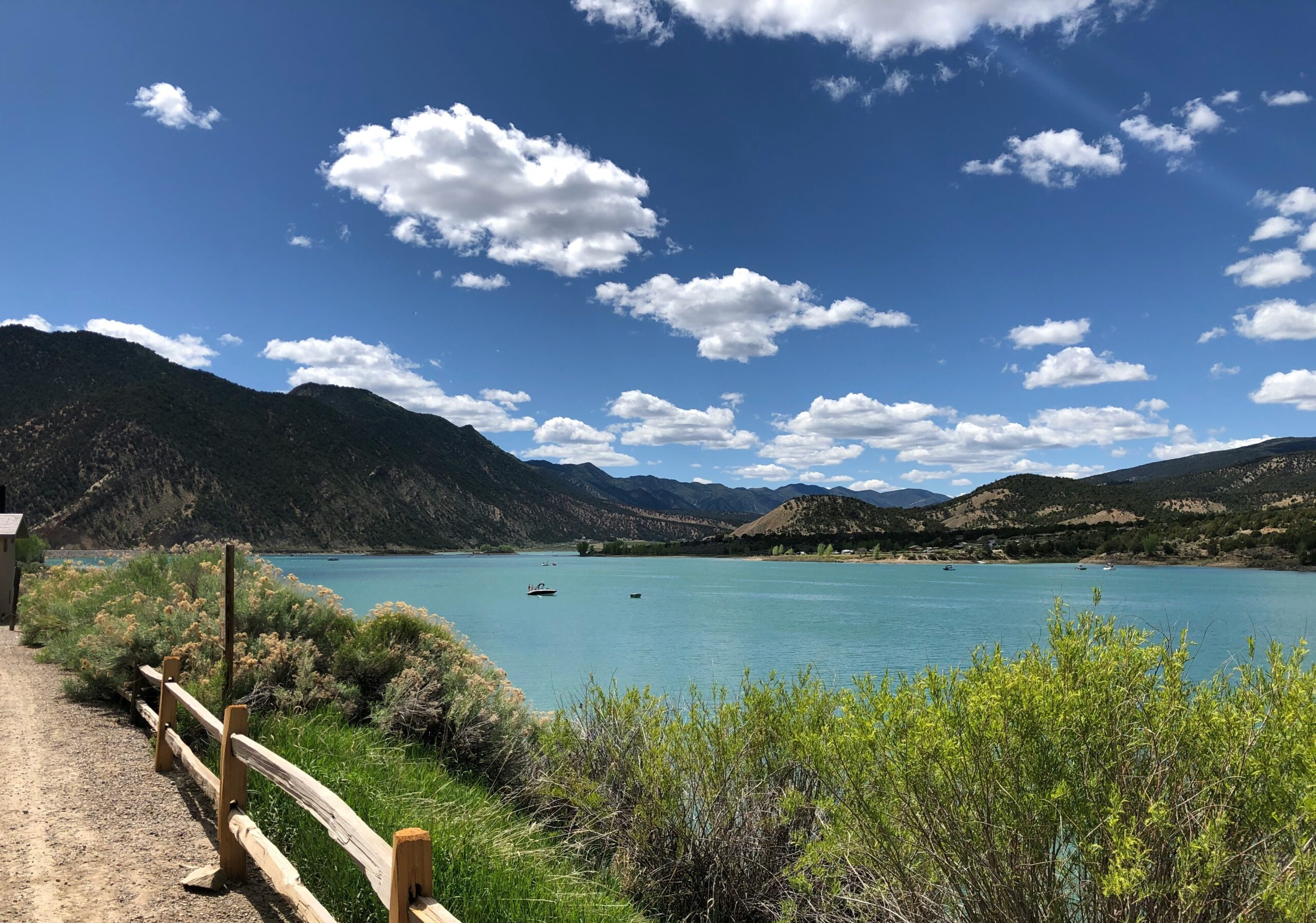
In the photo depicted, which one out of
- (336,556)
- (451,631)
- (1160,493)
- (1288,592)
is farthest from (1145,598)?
(336,556)

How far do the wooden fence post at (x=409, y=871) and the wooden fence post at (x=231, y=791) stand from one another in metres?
2.88

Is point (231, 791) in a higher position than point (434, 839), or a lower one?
higher

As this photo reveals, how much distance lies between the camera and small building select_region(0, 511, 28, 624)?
71.2 feet

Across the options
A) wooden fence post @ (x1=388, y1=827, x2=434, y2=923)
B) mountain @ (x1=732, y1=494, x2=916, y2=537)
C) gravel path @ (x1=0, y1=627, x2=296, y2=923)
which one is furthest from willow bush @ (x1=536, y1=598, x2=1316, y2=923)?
mountain @ (x1=732, y1=494, x2=916, y2=537)

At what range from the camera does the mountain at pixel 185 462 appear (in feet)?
319

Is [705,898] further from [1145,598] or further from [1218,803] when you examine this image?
[1145,598]

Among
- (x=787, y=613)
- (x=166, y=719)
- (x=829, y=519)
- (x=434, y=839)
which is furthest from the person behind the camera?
(x=829, y=519)

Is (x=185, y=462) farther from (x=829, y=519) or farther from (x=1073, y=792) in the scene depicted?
(x=1073, y=792)

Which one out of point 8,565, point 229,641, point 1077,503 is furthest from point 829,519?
point 229,641

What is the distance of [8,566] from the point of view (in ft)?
72.4

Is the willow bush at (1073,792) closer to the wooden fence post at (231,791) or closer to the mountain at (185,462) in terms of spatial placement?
the wooden fence post at (231,791)

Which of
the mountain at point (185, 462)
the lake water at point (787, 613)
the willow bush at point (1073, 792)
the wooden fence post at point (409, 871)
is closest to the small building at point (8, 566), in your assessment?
the lake water at point (787, 613)

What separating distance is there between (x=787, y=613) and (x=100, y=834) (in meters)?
47.3

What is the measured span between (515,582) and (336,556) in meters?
63.5
